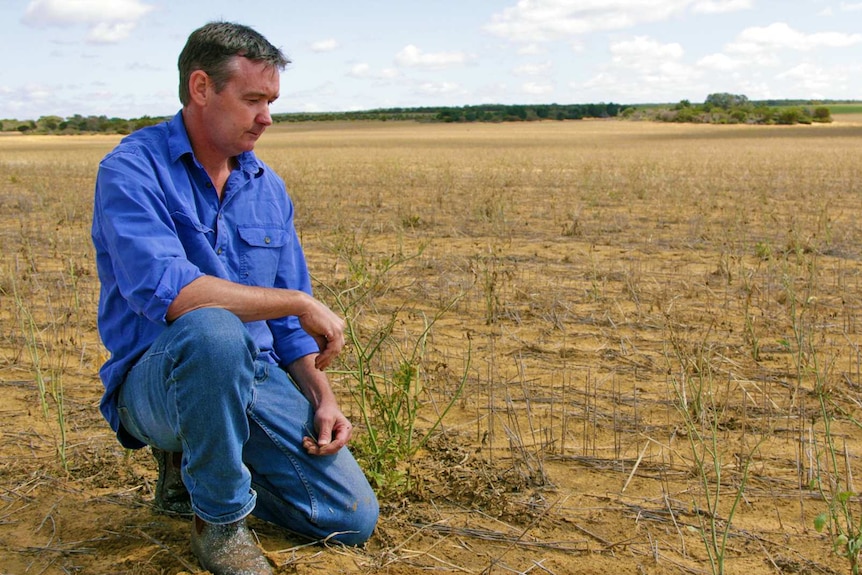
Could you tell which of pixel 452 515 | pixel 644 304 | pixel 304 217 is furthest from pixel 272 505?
pixel 304 217

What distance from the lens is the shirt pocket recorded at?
274 cm

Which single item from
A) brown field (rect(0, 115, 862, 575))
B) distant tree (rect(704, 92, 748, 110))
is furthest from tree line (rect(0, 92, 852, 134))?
brown field (rect(0, 115, 862, 575))

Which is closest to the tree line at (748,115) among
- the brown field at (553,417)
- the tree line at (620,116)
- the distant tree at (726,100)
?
the tree line at (620,116)

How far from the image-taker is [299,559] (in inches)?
98.3

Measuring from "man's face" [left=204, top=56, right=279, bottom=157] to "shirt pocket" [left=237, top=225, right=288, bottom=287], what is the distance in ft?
0.88

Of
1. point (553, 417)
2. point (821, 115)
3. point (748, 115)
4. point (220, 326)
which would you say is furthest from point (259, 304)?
point (821, 115)

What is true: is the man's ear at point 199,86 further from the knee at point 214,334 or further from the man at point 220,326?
the knee at point 214,334

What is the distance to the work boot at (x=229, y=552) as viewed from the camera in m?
2.32

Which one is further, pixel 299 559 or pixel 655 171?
pixel 655 171

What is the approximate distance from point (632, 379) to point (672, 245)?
3953 millimetres

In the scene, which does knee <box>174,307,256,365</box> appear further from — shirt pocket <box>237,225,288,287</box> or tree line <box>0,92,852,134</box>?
tree line <box>0,92,852,134</box>

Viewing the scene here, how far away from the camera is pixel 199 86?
2580mm

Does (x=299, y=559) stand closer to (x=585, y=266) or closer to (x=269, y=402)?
(x=269, y=402)

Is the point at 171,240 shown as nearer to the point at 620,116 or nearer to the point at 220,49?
the point at 220,49
